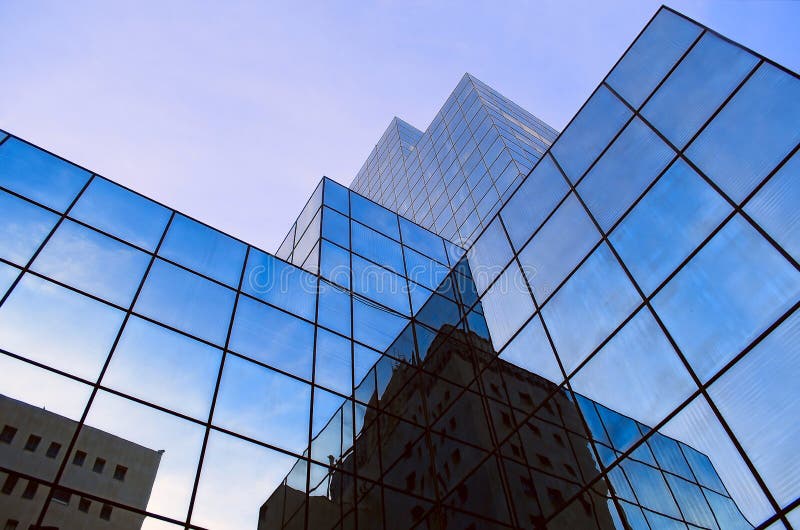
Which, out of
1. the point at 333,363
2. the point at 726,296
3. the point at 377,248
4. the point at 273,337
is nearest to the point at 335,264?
the point at 377,248

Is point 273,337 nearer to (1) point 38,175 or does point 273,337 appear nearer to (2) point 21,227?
(2) point 21,227

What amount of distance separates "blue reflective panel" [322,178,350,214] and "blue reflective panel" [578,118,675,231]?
37.5ft

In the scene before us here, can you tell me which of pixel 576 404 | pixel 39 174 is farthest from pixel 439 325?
pixel 39 174

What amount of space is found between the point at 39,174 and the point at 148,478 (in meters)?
9.65

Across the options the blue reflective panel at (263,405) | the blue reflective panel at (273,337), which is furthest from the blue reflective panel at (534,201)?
the blue reflective panel at (263,405)

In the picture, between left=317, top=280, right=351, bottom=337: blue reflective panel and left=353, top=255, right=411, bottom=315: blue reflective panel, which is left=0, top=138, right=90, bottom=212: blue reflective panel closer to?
left=317, top=280, right=351, bottom=337: blue reflective panel

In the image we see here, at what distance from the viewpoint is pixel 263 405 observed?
50.3 ft

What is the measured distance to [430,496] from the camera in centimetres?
1527

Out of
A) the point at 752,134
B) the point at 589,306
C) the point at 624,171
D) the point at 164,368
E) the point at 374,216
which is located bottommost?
the point at 164,368

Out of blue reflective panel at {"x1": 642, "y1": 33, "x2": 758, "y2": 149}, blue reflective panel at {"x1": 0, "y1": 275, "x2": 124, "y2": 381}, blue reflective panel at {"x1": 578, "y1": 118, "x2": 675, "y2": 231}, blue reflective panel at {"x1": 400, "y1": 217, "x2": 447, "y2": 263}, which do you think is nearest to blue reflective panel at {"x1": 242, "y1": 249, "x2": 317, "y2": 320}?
blue reflective panel at {"x1": 0, "y1": 275, "x2": 124, "y2": 381}

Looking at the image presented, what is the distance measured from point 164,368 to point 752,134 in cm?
1509

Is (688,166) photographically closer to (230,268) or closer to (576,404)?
(576,404)

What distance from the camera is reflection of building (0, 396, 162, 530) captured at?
10031mm

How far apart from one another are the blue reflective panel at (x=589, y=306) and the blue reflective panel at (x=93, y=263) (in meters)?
11.8
